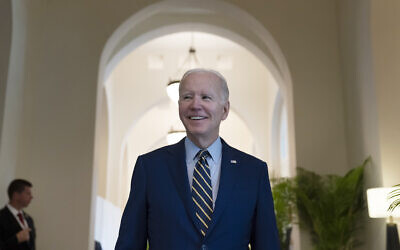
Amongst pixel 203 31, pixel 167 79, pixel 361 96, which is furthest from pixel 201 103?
pixel 167 79

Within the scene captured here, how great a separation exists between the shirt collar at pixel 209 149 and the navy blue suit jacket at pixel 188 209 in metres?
0.02

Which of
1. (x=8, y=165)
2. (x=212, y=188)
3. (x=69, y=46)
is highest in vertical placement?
(x=69, y=46)

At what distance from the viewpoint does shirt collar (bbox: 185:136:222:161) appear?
175 centimetres

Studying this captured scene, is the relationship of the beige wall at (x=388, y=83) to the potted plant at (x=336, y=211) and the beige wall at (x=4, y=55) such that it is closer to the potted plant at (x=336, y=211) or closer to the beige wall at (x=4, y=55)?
the potted plant at (x=336, y=211)

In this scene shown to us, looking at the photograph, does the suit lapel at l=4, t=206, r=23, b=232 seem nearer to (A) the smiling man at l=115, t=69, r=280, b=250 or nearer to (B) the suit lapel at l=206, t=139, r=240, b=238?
A: (A) the smiling man at l=115, t=69, r=280, b=250

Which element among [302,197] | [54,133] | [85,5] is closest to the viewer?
[302,197]

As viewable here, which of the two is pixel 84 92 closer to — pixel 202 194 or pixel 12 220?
pixel 12 220

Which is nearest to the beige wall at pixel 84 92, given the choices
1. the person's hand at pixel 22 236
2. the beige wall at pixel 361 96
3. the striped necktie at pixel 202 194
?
the beige wall at pixel 361 96

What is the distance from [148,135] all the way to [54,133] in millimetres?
12136

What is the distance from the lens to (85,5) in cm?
715

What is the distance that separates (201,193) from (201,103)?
30cm

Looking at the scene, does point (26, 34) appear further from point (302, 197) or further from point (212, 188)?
point (212, 188)

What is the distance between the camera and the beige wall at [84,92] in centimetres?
638

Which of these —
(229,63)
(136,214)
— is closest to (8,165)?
(136,214)
